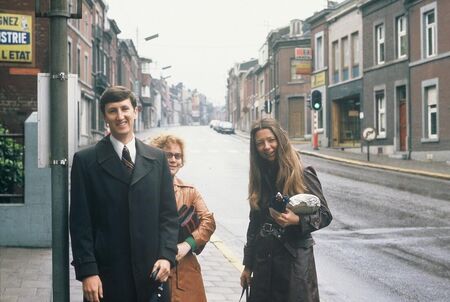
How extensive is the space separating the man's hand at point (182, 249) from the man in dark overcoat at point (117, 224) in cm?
25

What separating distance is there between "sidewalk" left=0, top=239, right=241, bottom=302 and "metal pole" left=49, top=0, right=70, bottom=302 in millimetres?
2157

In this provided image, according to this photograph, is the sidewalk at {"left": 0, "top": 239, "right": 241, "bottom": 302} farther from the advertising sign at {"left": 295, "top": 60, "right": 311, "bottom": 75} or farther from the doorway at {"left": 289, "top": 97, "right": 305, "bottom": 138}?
the doorway at {"left": 289, "top": 97, "right": 305, "bottom": 138}

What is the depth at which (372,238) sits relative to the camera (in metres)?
9.27

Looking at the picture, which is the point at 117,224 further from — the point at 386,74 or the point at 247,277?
the point at 386,74

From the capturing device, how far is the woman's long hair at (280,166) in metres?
3.84

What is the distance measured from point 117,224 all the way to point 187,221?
2.10ft

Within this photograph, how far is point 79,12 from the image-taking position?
13.2ft

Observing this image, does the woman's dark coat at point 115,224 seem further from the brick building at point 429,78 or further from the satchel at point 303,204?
the brick building at point 429,78

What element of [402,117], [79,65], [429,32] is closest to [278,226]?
[429,32]

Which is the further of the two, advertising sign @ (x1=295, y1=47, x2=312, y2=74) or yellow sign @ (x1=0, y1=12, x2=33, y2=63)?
advertising sign @ (x1=295, y1=47, x2=312, y2=74)


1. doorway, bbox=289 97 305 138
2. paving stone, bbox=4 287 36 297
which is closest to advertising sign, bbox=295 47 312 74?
doorway, bbox=289 97 305 138

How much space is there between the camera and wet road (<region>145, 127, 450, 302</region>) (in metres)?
6.57

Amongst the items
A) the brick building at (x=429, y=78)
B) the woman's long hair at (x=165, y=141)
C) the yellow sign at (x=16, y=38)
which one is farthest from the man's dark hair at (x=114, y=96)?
the brick building at (x=429, y=78)

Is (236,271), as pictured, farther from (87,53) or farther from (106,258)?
(87,53)
